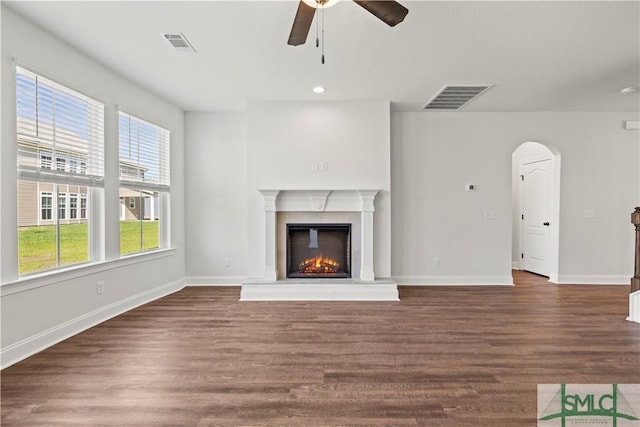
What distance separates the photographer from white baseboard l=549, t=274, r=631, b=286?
5219 mm

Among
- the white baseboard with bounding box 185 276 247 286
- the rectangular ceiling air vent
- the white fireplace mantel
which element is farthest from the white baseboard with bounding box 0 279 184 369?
the rectangular ceiling air vent

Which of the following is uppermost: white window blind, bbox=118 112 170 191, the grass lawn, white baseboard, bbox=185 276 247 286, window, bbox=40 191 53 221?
white window blind, bbox=118 112 170 191

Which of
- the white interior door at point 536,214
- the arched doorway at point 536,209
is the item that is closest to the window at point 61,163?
the arched doorway at point 536,209

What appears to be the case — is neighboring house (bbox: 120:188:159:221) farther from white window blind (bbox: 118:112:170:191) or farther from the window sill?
the window sill

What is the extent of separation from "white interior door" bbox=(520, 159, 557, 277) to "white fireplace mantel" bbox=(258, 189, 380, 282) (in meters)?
3.16

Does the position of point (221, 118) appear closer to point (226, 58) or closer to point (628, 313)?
point (226, 58)

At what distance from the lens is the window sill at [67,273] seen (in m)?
2.56

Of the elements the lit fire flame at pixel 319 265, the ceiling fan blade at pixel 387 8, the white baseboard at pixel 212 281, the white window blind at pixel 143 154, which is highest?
the ceiling fan blade at pixel 387 8

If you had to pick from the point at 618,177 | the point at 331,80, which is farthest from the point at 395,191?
the point at 618,177

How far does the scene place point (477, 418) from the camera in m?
1.88

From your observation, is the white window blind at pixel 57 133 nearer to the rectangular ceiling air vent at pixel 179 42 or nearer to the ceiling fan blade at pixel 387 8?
the rectangular ceiling air vent at pixel 179 42

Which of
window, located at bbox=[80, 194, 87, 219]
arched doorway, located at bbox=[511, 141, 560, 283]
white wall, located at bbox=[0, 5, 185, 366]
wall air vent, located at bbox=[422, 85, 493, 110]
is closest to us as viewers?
white wall, located at bbox=[0, 5, 185, 366]

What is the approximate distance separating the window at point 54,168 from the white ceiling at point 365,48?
1.83 feet

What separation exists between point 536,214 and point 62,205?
694 cm
